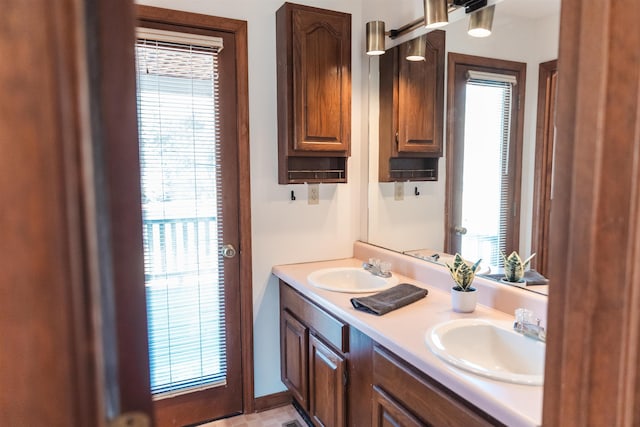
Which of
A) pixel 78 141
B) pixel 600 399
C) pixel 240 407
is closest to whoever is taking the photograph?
pixel 78 141

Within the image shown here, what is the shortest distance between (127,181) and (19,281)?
0.12m

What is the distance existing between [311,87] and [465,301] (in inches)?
53.5

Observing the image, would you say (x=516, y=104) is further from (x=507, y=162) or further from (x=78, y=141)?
(x=78, y=141)

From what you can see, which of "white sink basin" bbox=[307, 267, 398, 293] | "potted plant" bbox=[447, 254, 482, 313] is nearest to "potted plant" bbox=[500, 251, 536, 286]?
"potted plant" bbox=[447, 254, 482, 313]

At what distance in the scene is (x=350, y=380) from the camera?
1763mm

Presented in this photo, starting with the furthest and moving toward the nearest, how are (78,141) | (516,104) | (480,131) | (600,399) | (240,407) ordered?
(240,407)
(480,131)
(516,104)
(600,399)
(78,141)

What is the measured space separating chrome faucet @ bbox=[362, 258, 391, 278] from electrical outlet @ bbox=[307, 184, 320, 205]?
0.51m

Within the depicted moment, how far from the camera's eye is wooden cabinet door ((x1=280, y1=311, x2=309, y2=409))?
7.07 ft

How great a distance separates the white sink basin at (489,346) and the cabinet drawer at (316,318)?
1.49 ft

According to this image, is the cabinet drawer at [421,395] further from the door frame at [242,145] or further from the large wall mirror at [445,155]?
the door frame at [242,145]

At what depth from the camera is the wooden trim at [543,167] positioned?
5.31 ft

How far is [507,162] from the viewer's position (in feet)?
6.12

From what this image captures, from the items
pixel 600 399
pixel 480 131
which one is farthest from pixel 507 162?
pixel 600 399

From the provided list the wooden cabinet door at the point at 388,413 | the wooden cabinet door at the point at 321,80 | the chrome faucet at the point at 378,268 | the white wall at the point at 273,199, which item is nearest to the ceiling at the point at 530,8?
the wooden cabinet door at the point at 321,80
